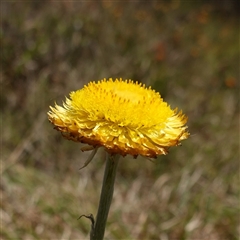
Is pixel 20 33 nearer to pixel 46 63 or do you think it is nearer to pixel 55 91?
pixel 46 63

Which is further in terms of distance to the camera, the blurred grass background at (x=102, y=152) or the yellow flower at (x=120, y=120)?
the blurred grass background at (x=102, y=152)

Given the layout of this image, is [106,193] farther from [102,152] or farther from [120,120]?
[102,152]

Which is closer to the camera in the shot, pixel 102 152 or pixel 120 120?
pixel 120 120

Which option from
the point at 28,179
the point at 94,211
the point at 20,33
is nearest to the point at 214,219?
the point at 94,211

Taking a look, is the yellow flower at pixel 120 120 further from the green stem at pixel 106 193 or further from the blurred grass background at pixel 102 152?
the blurred grass background at pixel 102 152

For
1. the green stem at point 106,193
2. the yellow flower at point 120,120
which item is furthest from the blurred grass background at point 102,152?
the green stem at point 106,193

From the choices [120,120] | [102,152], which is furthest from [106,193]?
[102,152]

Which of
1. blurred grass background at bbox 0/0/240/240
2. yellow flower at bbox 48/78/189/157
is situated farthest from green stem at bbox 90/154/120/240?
blurred grass background at bbox 0/0/240/240
